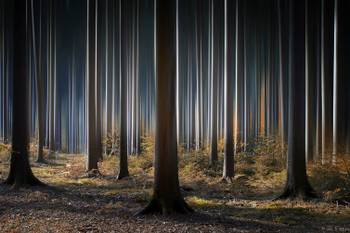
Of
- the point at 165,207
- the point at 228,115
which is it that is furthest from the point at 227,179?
the point at 165,207

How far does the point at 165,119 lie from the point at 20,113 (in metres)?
6.54

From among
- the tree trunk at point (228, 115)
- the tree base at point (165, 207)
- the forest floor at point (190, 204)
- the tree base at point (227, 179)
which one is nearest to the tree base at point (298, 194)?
the forest floor at point (190, 204)

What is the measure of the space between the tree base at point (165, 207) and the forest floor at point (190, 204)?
0.23 meters

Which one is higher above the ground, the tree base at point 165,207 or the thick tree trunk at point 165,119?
the thick tree trunk at point 165,119

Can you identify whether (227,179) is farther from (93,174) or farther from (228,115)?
(93,174)

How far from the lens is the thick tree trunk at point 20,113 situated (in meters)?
13.5

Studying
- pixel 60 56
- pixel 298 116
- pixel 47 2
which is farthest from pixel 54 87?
pixel 298 116

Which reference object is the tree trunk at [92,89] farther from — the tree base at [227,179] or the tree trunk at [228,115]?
the tree trunk at [228,115]

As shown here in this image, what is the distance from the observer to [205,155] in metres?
19.8

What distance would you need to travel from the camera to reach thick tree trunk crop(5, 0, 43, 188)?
44.4 feet

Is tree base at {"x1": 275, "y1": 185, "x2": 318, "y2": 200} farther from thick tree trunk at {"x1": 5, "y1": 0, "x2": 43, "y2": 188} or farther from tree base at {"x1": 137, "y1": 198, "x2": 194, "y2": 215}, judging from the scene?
thick tree trunk at {"x1": 5, "y1": 0, "x2": 43, "y2": 188}

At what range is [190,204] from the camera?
11102 millimetres

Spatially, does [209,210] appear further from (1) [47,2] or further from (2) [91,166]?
(1) [47,2]

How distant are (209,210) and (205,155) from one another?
9.49m
